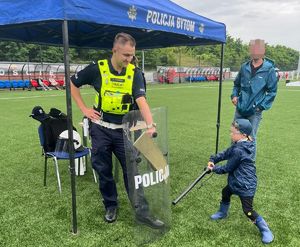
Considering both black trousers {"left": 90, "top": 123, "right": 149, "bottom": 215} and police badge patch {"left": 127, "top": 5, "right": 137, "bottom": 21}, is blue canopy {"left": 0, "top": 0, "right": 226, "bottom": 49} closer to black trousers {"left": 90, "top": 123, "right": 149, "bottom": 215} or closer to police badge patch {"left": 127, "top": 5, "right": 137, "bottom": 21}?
police badge patch {"left": 127, "top": 5, "right": 137, "bottom": 21}

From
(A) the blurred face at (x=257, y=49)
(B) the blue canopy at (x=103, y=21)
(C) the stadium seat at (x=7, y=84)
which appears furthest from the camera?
(C) the stadium seat at (x=7, y=84)

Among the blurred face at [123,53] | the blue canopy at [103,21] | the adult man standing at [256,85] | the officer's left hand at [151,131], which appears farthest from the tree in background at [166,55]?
the officer's left hand at [151,131]

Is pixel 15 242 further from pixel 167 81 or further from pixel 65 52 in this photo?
pixel 167 81

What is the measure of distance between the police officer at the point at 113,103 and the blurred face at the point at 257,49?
1.73 meters

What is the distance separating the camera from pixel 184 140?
7.74m

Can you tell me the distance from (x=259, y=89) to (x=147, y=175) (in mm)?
2181

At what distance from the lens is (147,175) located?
320 cm

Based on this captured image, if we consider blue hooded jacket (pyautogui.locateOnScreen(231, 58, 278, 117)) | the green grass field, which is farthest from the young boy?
blue hooded jacket (pyautogui.locateOnScreen(231, 58, 278, 117))

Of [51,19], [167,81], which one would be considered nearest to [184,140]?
[51,19]

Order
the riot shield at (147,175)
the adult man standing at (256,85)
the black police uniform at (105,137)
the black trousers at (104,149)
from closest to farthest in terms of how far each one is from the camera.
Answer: the riot shield at (147,175) < the black police uniform at (105,137) < the black trousers at (104,149) < the adult man standing at (256,85)

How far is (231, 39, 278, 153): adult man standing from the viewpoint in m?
4.44

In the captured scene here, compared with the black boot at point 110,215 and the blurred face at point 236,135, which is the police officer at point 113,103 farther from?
the blurred face at point 236,135

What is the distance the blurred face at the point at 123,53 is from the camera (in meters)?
3.20

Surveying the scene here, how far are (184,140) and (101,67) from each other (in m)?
4.66
